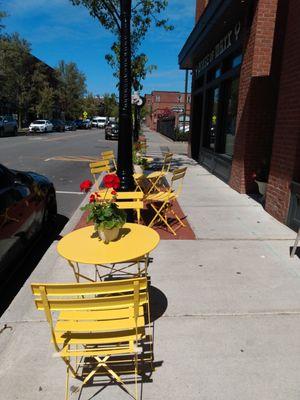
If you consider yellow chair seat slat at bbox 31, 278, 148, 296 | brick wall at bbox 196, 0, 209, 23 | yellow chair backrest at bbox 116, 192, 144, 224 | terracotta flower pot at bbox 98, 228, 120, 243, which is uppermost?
brick wall at bbox 196, 0, 209, 23

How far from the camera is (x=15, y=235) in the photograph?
4.20 metres

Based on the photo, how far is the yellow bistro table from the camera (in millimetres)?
2900

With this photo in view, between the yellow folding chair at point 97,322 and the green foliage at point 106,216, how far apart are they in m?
0.93

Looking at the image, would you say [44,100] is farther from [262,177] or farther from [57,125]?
[262,177]

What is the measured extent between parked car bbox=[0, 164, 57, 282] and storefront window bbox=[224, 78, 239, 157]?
6.13 meters

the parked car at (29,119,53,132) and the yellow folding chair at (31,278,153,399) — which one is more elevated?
the yellow folding chair at (31,278,153,399)

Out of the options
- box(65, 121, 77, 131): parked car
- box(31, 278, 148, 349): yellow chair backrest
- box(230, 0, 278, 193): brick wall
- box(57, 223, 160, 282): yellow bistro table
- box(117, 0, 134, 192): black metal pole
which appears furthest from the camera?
box(65, 121, 77, 131): parked car

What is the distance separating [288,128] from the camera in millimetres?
6035

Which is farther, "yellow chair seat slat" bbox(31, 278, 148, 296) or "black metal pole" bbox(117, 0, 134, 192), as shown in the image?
"black metal pole" bbox(117, 0, 134, 192)

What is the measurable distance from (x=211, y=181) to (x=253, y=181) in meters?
2.07

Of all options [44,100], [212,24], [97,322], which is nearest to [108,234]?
[97,322]

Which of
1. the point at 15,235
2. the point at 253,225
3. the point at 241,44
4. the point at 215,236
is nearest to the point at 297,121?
the point at 253,225

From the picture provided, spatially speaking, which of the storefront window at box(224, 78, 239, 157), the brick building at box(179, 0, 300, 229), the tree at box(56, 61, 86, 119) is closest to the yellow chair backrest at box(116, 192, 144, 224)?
the brick building at box(179, 0, 300, 229)

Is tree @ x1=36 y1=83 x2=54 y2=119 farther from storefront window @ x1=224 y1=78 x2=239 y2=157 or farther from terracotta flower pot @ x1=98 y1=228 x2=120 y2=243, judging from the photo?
terracotta flower pot @ x1=98 y1=228 x2=120 y2=243
